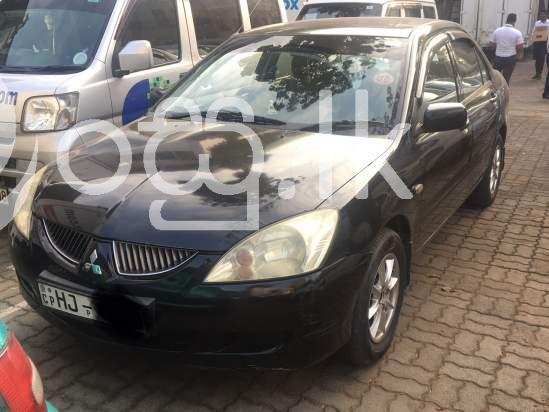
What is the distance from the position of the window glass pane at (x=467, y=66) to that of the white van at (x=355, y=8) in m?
4.81

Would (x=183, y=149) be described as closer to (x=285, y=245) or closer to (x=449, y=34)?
(x=285, y=245)

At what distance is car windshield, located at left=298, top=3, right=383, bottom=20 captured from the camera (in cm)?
961

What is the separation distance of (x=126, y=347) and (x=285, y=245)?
0.83 m

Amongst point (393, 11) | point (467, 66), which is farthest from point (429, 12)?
point (467, 66)

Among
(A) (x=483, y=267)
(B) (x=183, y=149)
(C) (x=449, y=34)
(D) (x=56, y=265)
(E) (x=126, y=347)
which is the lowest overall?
(A) (x=483, y=267)

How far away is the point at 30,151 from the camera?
14.0 ft

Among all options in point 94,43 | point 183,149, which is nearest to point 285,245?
point 183,149

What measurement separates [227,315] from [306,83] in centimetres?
176

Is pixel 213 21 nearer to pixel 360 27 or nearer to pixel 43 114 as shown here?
pixel 43 114

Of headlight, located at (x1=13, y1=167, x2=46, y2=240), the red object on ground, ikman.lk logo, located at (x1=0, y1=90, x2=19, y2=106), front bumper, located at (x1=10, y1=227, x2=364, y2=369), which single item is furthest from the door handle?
ikman.lk logo, located at (x1=0, y1=90, x2=19, y2=106)

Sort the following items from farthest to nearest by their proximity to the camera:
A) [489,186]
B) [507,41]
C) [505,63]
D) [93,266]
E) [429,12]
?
[505,63]
[507,41]
[429,12]
[489,186]
[93,266]

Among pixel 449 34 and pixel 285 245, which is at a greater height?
pixel 449 34

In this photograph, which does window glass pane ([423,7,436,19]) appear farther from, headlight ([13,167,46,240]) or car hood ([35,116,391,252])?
headlight ([13,167,46,240])

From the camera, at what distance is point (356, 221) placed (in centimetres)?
263
